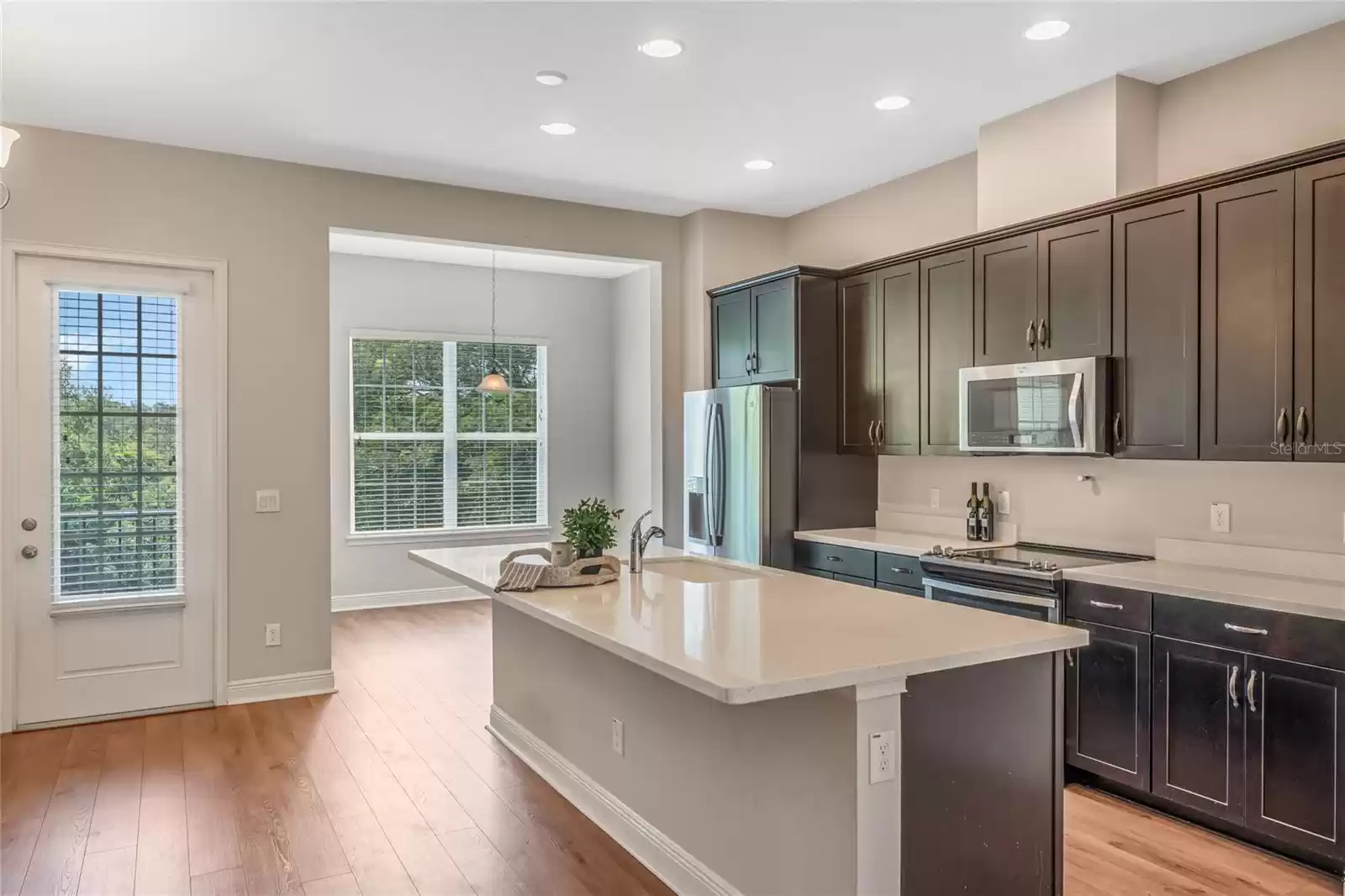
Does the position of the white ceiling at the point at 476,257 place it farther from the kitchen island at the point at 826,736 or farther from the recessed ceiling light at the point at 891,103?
the kitchen island at the point at 826,736

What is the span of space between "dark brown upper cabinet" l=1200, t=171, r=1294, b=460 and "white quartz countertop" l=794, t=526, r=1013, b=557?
1260 millimetres

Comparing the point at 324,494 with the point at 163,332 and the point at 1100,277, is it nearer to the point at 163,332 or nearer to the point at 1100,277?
the point at 163,332

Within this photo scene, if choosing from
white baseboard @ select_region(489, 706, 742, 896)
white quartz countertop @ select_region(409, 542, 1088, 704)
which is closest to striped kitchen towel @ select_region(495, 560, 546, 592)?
white quartz countertop @ select_region(409, 542, 1088, 704)

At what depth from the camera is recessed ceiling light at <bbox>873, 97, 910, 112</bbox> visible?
12.8 ft

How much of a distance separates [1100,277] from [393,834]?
11.0 ft

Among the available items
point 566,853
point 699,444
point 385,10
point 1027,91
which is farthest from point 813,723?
point 699,444

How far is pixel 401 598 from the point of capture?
24.7 feet

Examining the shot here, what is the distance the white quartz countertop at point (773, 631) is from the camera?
1.86m

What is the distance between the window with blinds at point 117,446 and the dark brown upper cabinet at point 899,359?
11.9 ft

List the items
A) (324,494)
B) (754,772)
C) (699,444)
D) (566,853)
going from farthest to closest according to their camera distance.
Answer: (699,444), (324,494), (566,853), (754,772)

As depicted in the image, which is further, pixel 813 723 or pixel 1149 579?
pixel 1149 579

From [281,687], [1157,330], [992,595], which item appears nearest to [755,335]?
[992,595]

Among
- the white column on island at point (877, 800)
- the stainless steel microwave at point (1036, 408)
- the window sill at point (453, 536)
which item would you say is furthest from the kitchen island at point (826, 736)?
the window sill at point (453, 536)

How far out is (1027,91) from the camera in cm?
382
